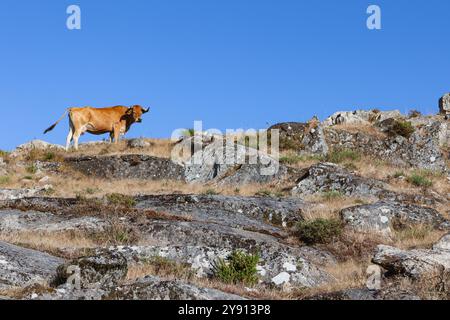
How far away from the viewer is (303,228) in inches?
720

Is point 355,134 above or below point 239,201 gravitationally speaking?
above

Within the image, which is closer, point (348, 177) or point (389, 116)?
point (348, 177)

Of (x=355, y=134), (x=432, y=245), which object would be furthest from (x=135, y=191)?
(x=355, y=134)

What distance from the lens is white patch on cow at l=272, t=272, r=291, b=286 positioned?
14219mm

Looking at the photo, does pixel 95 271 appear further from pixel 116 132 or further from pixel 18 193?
pixel 116 132

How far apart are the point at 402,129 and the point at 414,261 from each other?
27.1 metres

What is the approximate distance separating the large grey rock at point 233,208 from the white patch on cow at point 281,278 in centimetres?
467

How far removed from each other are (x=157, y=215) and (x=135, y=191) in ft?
29.0

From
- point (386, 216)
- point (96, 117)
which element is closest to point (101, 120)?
point (96, 117)

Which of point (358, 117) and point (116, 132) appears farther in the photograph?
point (358, 117)

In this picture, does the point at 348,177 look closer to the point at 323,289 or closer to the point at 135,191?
the point at 135,191

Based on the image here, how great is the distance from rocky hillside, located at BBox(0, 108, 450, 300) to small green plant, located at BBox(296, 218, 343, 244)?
3 centimetres

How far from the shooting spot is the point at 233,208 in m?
21.1

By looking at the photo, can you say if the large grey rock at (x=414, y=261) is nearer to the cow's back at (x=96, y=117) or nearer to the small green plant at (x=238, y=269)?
the small green plant at (x=238, y=269)
